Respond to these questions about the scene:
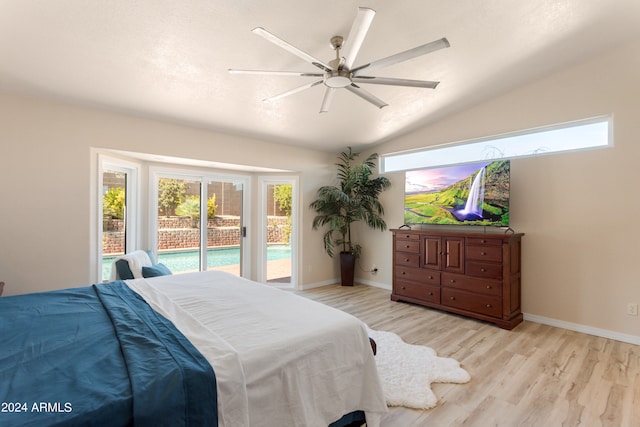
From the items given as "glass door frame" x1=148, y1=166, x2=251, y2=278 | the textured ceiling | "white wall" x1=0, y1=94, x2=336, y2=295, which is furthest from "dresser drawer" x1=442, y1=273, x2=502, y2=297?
"white wall" x1=0, y1=94, x2=336, y2=295

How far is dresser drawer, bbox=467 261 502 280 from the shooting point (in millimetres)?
3451

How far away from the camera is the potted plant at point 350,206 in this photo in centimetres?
510

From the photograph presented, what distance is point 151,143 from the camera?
358 cm

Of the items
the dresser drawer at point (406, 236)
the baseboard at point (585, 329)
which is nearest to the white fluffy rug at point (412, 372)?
the dresser drawer at point (406, 236)

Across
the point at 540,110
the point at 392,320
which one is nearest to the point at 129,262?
the point at 392,320

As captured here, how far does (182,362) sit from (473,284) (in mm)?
3504

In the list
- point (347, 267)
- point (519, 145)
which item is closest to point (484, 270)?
point (519, 145)

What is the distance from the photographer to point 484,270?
3.55 metres

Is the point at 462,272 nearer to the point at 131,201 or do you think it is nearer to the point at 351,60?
the point at 351,60

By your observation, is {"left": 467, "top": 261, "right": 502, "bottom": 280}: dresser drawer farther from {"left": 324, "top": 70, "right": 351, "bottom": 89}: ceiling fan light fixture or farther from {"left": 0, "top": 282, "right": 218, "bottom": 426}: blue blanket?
{"left": 0, "top": 282, "right": 218, "bottom": 426}: blue blanket

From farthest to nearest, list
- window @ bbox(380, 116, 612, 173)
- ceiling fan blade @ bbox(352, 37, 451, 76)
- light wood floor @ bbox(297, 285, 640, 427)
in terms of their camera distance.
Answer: window @ bbox(380, 116, 612, 173)
light wood floor @ bbox(297, 285, 640, 427)
ceiling fan blade @ bbox(352, 37, 451, 76)

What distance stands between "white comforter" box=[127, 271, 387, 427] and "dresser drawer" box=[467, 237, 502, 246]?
8.20 feet

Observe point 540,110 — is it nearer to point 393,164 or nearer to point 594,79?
point 594,79

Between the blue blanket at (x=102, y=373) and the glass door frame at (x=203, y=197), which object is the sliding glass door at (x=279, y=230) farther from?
the blue blanket at (x=102, y=373)
